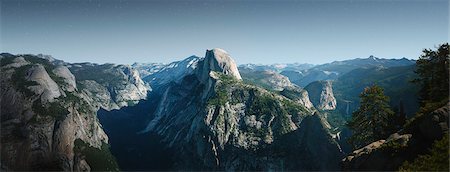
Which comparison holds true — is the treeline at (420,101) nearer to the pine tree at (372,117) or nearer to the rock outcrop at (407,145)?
the pine tree at (372,117)

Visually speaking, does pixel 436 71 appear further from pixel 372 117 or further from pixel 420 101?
pixel 372 117

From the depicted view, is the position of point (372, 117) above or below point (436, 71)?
below

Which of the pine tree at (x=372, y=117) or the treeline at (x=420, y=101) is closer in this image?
the treeline at (x=420, y=101)

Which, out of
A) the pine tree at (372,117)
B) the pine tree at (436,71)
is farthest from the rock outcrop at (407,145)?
the pine tree at (372,117)

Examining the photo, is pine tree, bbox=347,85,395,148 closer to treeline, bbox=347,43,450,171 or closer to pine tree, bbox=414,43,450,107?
treeline, bbox=347,43,450,171

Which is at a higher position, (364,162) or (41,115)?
(364,162)

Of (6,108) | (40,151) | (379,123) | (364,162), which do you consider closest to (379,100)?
(379,123)

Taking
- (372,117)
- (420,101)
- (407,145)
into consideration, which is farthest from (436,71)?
(407,145)

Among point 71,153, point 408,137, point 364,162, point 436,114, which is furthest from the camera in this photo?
point 71,153

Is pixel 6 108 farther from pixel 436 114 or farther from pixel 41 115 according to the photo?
pixel 436 114
